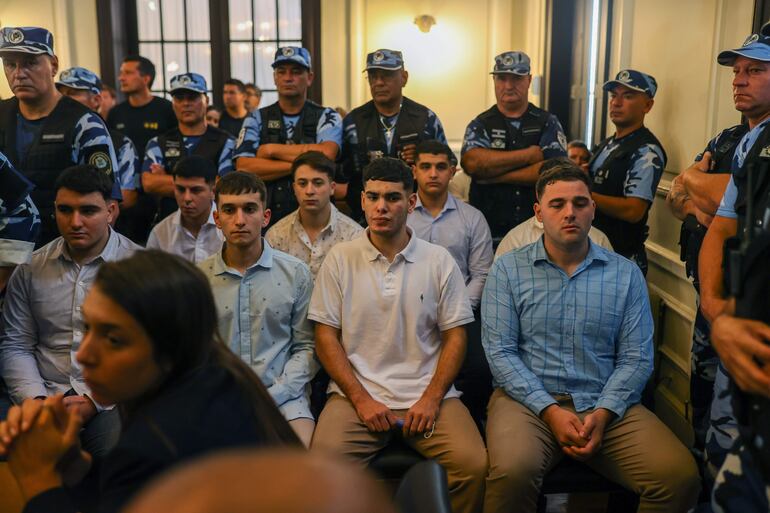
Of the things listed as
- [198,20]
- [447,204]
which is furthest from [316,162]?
[198,20]

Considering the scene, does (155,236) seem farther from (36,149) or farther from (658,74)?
(658,74)

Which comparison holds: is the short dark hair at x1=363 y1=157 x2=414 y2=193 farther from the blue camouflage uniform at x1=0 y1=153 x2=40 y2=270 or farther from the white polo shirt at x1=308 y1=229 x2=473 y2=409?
the blue camouflage uniform at x1=0 y1=153 x2=40 y2=270

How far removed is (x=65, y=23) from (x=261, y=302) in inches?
217

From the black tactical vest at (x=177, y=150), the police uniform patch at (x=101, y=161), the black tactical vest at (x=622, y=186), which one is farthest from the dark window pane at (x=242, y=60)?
the black tactical vest at (x=622, y=186)

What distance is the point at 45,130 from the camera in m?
2.99

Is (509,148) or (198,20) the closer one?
(509,148)

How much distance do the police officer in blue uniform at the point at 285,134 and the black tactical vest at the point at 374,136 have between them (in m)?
0.10

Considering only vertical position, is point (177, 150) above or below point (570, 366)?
above

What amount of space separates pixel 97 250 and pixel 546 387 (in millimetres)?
1539

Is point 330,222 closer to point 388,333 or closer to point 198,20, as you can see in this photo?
point 388,333

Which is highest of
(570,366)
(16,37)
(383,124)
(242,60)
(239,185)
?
(242,60)

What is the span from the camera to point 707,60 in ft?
9.86

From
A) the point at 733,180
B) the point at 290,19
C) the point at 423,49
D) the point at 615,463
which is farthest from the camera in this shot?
the point at 290,19

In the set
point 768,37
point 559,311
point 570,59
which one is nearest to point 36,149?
point 559,311
